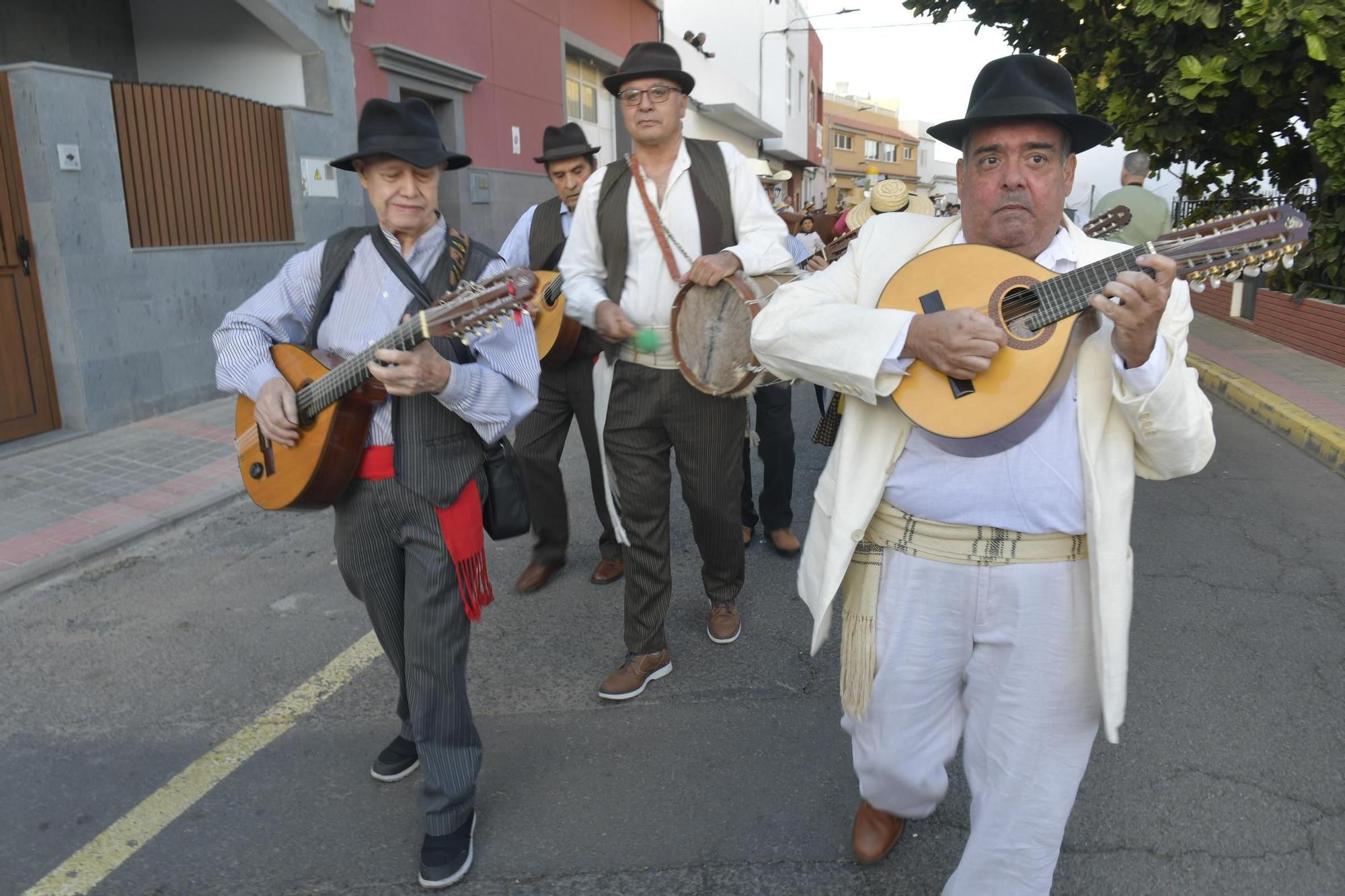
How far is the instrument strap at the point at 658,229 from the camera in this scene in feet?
11.2

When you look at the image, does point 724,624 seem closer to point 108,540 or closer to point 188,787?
point 188,787

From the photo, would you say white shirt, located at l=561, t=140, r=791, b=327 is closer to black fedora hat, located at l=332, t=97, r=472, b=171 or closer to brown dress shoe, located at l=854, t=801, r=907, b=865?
black fedora hat, located at l=332, t=97, r=472, b=171

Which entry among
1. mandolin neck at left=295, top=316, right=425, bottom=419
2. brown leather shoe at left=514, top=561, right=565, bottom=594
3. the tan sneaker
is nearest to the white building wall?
brown leather shoe at left=514, top=561, right=565, bottom=594

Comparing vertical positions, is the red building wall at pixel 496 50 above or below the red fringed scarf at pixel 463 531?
above

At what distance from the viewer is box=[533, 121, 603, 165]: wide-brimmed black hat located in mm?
4723

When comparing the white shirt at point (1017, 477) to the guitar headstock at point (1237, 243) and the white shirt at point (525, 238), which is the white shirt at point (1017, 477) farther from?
the white shirt at point (525, 238)

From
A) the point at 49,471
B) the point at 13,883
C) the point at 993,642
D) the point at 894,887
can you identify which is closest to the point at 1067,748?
the point at 993,642

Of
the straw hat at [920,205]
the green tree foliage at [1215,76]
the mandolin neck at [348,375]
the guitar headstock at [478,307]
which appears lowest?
the mandolin neck at [348,375]

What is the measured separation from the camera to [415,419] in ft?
8.39

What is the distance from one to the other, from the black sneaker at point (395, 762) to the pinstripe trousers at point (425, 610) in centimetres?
45

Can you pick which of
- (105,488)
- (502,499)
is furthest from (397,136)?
(105,488)

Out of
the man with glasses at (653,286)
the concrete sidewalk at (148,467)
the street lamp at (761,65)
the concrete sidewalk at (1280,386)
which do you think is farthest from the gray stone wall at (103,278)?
the street lamp at (761,65)

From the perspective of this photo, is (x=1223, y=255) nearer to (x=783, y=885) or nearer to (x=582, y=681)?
(x=783, y=885)

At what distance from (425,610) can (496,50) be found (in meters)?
11.5
